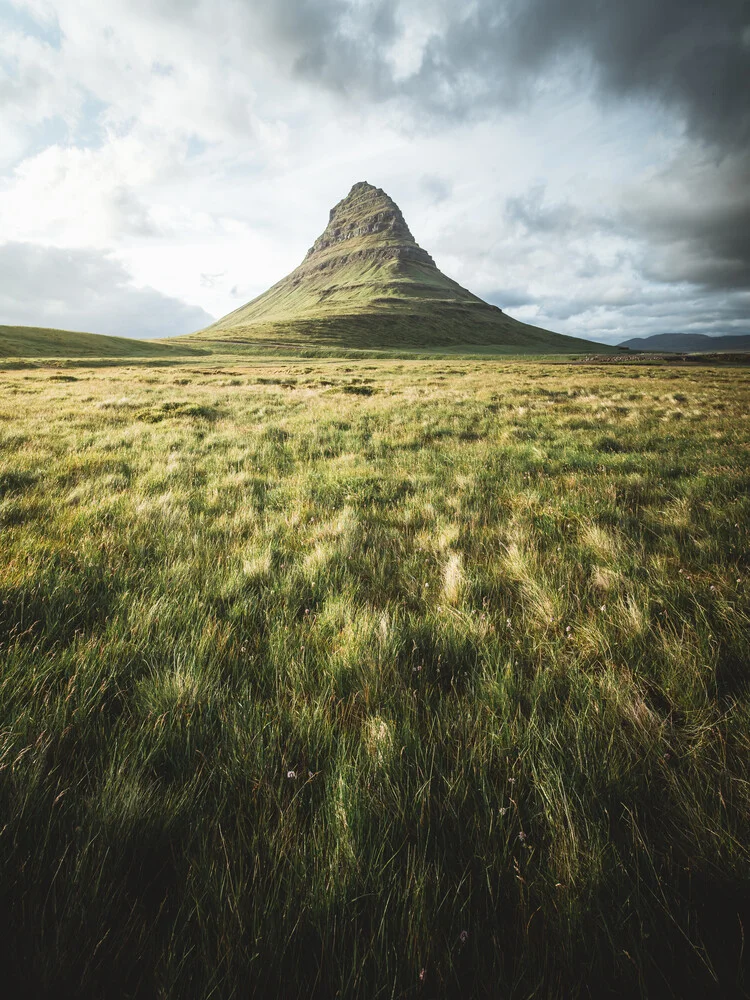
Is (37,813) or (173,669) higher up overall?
(37,813)

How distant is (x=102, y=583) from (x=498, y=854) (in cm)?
276

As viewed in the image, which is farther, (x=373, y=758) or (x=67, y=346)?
(x=67, y=346)

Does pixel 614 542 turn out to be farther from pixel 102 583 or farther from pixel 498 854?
pixel 102 583

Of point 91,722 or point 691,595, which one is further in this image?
point 691,595

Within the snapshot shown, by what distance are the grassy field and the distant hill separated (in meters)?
73.7

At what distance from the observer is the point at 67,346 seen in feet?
230

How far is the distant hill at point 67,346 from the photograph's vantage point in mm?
59031

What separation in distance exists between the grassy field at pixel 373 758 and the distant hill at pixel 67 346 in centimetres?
7368

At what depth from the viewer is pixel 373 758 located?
1.47 meters

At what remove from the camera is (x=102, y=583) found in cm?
268

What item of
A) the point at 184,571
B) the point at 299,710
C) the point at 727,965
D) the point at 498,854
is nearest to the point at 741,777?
the point at 727,965

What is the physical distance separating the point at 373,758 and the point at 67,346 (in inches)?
3662

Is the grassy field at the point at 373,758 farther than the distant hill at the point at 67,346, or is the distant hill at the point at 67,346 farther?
the distant hill at the point at 67,346

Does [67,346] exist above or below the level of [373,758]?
above
